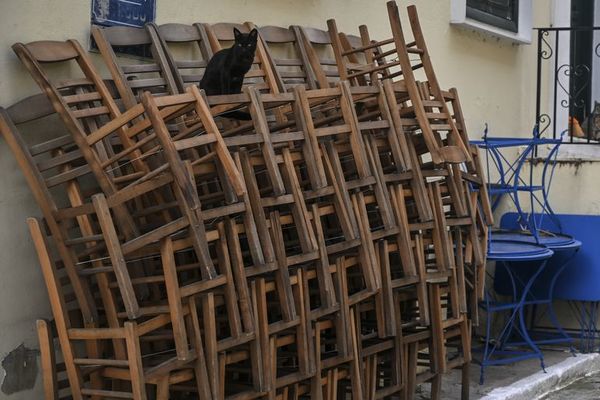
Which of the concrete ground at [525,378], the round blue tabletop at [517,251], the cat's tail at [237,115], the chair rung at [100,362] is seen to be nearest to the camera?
the chair rung at [100,362]

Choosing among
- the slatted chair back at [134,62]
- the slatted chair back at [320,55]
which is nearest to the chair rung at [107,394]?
the slatted chair back at [134,62]

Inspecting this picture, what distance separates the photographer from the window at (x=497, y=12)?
6.89 metres

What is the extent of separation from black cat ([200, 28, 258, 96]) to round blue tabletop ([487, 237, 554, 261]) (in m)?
2.29

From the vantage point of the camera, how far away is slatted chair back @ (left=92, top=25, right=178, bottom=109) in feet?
13.6

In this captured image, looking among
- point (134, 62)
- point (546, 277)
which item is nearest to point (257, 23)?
point (134, 62)

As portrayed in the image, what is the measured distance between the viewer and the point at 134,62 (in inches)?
174

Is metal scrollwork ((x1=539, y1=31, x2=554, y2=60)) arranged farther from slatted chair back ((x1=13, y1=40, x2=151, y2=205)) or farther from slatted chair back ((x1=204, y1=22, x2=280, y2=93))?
slatted chair back ((x1=13, y1=40, x2=151, y2=205))

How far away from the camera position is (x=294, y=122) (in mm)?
4258

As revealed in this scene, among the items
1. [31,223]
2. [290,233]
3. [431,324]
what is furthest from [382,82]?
[31,223]

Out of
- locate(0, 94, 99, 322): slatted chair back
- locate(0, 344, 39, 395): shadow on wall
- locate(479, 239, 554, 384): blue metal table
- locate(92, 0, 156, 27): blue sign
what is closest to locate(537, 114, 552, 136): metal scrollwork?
locate(479, 239, 554, 384): blue metal table

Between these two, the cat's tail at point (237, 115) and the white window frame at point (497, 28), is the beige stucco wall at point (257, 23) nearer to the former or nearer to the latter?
the white window frame at point (497, 28)

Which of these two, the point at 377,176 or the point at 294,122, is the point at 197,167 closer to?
the point at 294,122

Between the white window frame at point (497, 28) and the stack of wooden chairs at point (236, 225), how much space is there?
1501 mm

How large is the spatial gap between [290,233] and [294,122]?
50 centimetres
